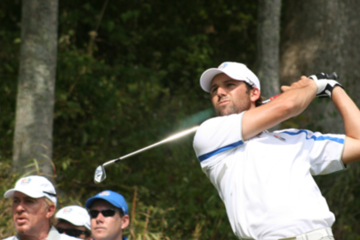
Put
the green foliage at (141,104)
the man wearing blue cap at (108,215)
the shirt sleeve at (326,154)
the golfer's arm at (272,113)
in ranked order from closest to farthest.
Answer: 1. the golfer's arm at (272,113)
2. the shirt sleeve at (326,154)
3. the man wearing blue cap at (108,215)
4. the green foliage at (141,104)

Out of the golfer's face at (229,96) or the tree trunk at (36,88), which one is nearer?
the golfer's face at (229,96)

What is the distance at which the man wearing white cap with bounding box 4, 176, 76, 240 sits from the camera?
345cm

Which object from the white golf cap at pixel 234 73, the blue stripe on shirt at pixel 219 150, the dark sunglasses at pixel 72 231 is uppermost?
the white golf cap at pixel 234 73

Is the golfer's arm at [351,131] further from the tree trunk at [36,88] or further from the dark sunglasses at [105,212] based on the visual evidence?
the tree trunk at [36,88]

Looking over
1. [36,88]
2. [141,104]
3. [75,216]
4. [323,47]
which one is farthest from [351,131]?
[141,104]

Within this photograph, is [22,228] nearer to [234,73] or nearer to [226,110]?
[226,110]

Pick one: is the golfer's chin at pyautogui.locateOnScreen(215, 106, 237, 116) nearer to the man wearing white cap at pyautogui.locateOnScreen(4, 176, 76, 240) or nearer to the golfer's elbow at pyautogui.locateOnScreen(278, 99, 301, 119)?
the golfer's elbow at pyautogui.locateOnScreen(278, 99, 301, 119)

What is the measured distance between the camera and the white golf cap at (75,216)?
4.65 metres

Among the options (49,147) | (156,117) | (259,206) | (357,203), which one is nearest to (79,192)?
(49,147)

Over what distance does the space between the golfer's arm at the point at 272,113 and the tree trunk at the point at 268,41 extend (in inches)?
159

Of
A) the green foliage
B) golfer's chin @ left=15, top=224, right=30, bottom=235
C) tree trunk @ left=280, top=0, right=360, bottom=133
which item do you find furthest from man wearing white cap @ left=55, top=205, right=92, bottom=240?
tree trunk @ left=280, top=0, right=360, bottom=133

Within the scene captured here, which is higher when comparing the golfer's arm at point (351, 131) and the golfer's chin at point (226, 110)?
the golfer's chin at point (226, 110)

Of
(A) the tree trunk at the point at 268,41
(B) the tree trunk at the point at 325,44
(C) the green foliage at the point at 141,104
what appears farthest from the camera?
(B) the tree trunk at the point at 325,44

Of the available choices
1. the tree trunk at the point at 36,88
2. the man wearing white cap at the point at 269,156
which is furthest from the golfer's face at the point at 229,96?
the tree trunk at the point at 36,88
